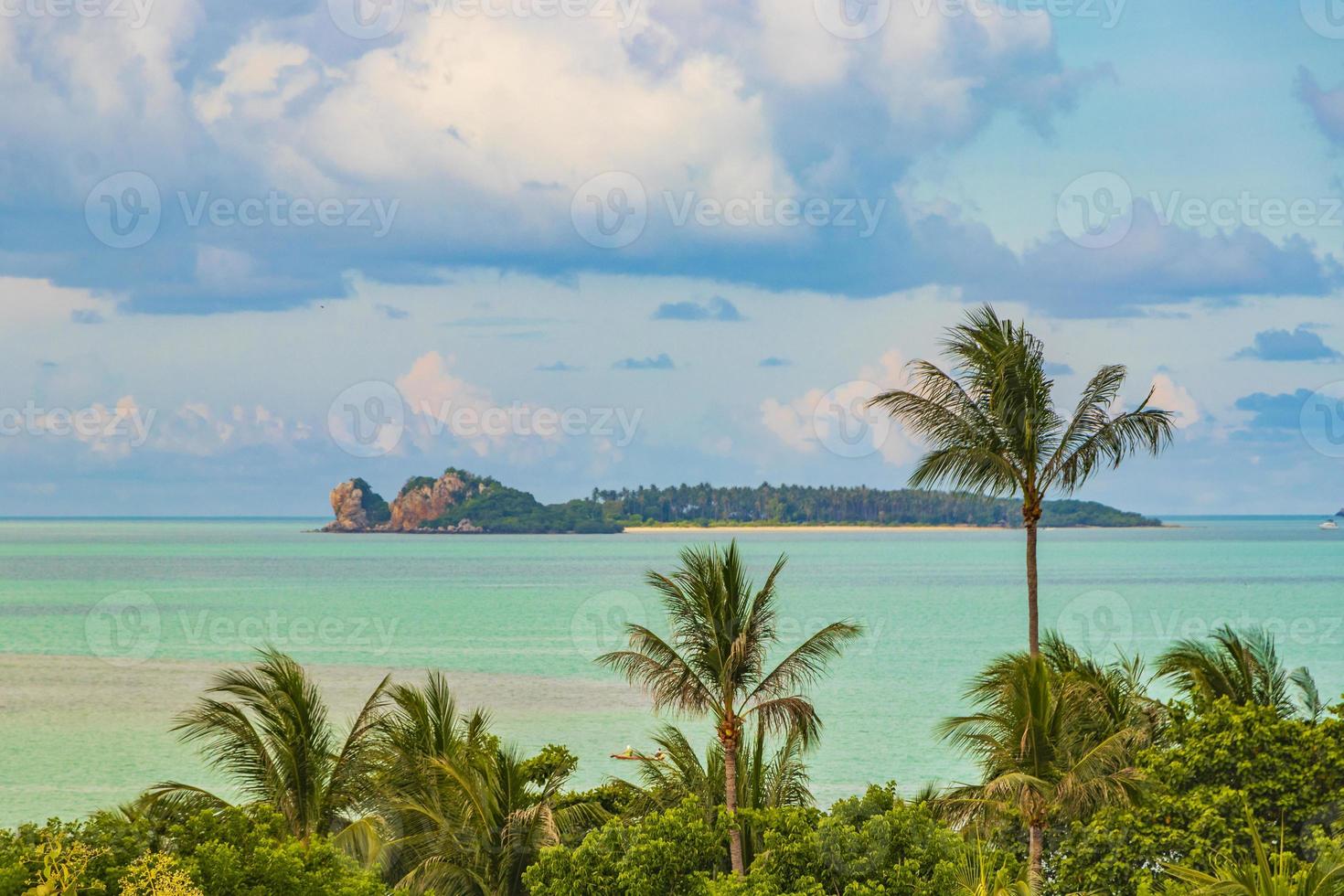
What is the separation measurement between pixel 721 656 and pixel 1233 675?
7852 mm

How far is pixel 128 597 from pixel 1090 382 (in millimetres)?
114037

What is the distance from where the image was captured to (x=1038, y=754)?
18.0 m

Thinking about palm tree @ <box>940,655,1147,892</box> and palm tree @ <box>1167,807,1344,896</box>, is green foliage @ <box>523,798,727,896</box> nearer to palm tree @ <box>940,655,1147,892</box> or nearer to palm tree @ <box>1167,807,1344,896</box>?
palm tree @ <box>940,655,1147,892</box>

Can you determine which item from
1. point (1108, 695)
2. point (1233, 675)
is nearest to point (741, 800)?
point (1108, 695)

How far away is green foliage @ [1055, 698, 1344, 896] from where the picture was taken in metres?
17.7

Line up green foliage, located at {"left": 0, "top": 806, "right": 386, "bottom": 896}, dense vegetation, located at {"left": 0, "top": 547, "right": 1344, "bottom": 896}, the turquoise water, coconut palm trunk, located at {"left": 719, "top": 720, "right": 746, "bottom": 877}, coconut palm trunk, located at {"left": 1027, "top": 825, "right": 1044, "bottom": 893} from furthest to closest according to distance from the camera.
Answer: the turquoise water
coconut palm trunk, located at {"left": 719, "top": 720, "right": 746, "bottom": 877}
coconut palm trunk, located at {"left": 1027, "top": 825, "right": 1044, "bottom": 893}
dense vegetation, located at {"left": 0, "top": 547, "right": 1344, "bottom": 896}
green foliage, located at {"left": 0, "top": 806, "right": 386, "bottom": 896}

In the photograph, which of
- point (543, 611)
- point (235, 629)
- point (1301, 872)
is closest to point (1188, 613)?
point (543, 611)

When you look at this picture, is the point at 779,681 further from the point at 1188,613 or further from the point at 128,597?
the point at 128,597
